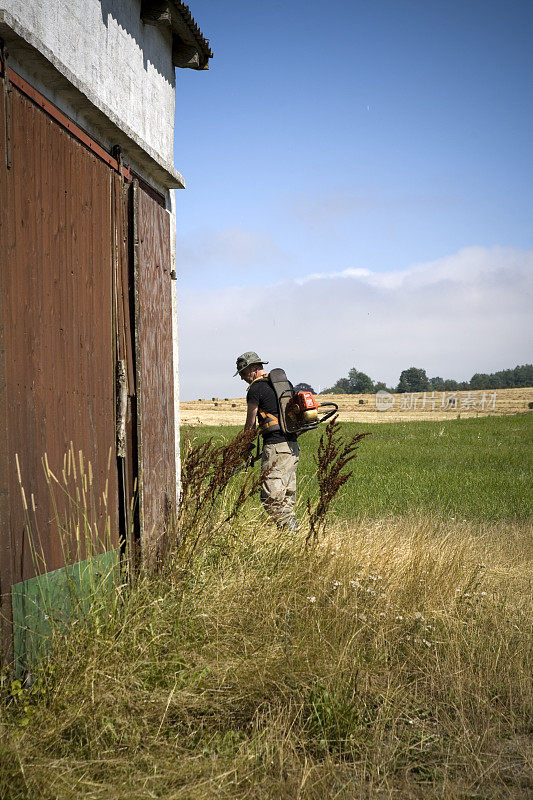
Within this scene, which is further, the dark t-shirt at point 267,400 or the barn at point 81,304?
the dark t-shirt at point 267,400

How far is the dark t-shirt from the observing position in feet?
25.3

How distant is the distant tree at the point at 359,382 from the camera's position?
128 meters

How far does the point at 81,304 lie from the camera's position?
4520 millimetres

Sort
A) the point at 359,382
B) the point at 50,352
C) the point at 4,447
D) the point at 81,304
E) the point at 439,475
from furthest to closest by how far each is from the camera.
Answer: the point at 359,382, the point at 439,475, the point at 81,304, the point at 50,352, the point at 4,447

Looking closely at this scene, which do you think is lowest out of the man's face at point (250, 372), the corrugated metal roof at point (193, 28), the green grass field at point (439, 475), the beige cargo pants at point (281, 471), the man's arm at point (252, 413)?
the green grass field at point (439, 475)

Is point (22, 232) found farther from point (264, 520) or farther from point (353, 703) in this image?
point (264, 520)

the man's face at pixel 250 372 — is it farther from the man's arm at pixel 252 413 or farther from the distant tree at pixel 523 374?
the distant tree at pixel 523 374

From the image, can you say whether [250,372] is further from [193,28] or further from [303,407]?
[193,28]

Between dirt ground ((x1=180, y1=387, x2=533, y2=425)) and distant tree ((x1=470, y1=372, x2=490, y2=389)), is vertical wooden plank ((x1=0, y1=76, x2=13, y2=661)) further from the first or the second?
distant tree ((x1=470, y1=372, x2=490, y2=389))

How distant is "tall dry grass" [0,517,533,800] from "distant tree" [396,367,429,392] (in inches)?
5025

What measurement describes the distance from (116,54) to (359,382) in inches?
4956

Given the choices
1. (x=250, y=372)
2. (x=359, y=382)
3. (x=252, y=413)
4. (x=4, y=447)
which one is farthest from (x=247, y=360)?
(x=359, y=382)

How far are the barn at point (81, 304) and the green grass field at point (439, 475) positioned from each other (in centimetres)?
241

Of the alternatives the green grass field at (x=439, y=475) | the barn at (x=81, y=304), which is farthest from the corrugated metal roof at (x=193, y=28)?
the green grass field at (x=439, y=475)
